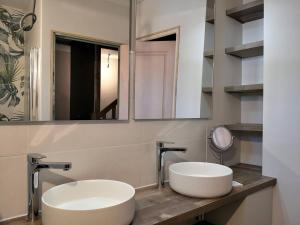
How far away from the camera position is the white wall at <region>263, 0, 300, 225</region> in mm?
1502

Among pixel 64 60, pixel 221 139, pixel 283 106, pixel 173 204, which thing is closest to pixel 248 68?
pixel 283 106

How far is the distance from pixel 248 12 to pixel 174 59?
2.28 feet

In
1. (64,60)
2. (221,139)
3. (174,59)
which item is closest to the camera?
(64,60)

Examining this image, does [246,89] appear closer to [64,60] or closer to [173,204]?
[173,204]

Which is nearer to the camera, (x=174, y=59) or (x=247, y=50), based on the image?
(x=174, y=59)

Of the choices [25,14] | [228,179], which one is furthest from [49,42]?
[228,179]

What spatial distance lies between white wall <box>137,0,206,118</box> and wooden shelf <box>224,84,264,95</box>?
0.82 feet

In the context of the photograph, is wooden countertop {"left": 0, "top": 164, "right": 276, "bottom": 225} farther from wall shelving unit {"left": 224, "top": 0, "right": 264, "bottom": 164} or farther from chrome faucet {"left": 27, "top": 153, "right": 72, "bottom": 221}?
wall shelving unit {"left": 224, "top": 0, "right": 264, "bottom": 164}

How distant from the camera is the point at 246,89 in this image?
1769mm

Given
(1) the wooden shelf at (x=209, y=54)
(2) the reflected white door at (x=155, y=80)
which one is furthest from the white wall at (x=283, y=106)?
(2) the reflected white door at (x=155, y=80)

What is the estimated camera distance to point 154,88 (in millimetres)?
1486

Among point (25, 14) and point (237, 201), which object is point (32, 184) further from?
point (237, 201)

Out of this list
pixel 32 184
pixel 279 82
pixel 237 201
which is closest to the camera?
pixel 32 184

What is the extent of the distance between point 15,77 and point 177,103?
91 cm
